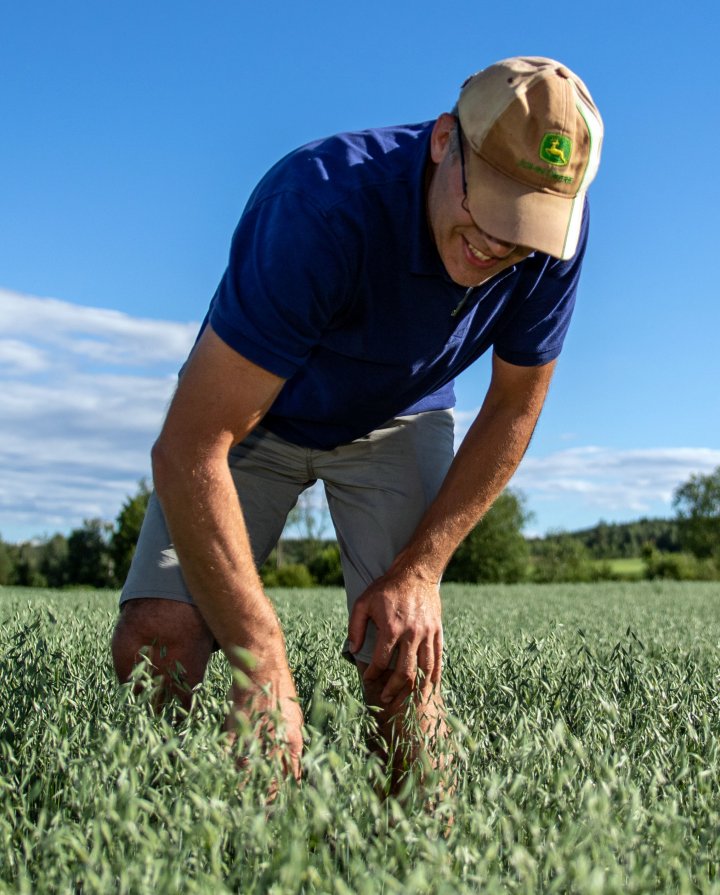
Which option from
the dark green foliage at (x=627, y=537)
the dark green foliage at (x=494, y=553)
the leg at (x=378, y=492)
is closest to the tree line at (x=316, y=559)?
the dark green foliage at (x=494, y=553)

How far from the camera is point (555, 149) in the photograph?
89.4 inches

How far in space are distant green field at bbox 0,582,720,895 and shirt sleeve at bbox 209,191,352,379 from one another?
2.69 ft

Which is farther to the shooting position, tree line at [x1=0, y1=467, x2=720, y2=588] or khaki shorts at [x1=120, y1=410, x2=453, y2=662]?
tree line at [x1=0, y1=467, x2=720, y2=588]

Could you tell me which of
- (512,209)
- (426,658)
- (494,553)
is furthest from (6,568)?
(512,209)

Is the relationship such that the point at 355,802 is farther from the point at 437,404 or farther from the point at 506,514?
the point at 506,514

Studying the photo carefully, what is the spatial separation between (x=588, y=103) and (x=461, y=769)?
1.74 m

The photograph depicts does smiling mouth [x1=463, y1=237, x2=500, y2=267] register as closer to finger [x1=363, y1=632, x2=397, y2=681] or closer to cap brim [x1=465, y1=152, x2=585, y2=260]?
cap brim [x1=465, y1=152, x2=585, y2=260]

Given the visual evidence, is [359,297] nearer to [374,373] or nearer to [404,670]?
[374,373]

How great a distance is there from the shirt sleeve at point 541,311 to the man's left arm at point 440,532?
55mm

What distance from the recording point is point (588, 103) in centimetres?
242

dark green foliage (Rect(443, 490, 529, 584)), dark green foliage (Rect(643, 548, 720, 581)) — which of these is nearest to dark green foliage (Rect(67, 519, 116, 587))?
dark green foliage (Rect(443, 490, 529, 584))

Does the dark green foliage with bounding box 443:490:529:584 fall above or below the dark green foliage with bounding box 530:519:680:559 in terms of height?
below

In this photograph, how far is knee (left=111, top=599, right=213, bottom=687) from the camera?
2.66 metres

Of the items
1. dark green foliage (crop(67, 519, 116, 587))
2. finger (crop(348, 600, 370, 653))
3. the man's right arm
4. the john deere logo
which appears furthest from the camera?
dark green foliage (crop(67, 519, 116, 587))
